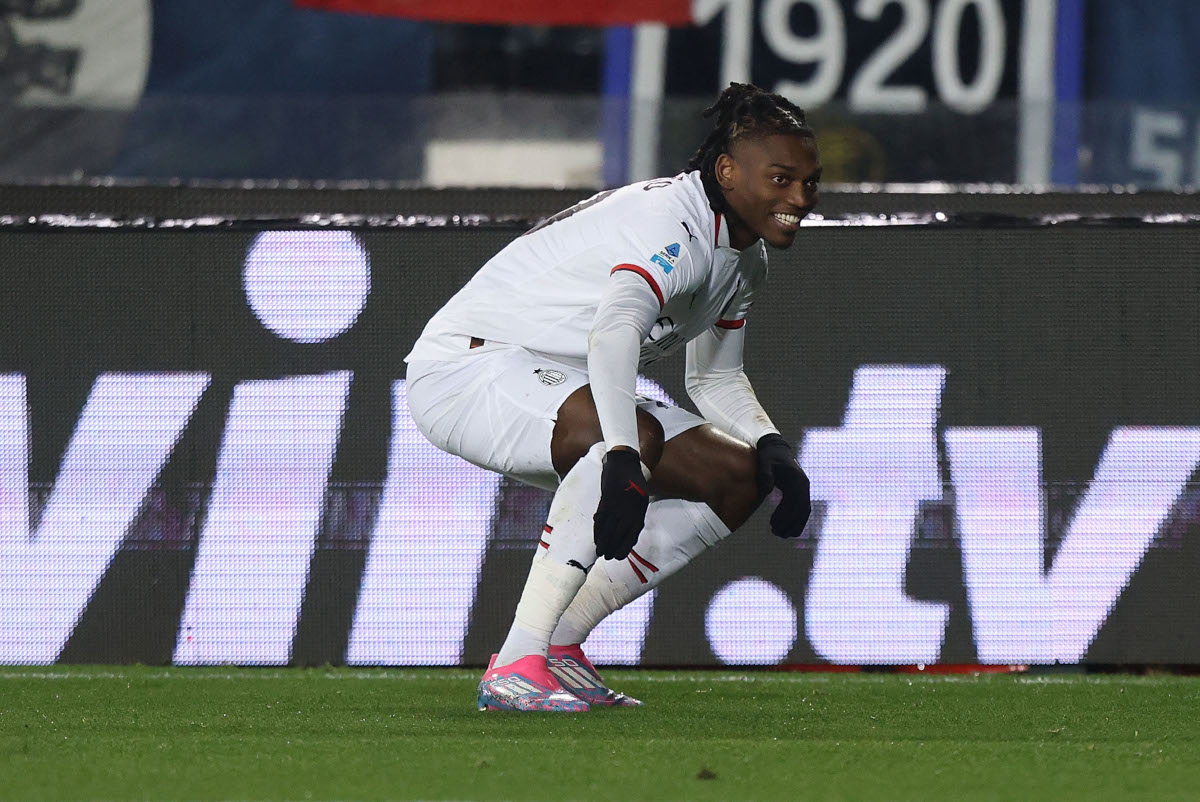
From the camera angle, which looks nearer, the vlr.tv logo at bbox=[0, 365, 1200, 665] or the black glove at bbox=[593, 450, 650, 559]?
the black glove at bbox=[593, 450, 650, 559]

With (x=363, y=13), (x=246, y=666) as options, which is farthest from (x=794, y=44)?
(x=246, y=666)

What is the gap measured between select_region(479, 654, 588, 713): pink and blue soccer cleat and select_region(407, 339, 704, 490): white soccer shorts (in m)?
0.43

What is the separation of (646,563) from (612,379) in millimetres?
607

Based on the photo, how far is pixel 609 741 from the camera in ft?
10.1

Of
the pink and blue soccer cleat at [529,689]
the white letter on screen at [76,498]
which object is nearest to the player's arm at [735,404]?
the pink and blue soccer cleat at [529,689]

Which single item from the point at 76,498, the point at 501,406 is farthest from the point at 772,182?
the point at 76,498

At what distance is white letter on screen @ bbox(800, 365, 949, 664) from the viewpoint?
4.83 m

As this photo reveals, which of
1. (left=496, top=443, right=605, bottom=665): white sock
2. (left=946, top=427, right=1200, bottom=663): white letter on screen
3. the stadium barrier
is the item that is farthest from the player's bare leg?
(left=946, top=427, right=1200, bottom=663): white letter on screen

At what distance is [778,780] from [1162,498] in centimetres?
255

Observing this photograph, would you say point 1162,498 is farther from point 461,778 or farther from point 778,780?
point 461,778

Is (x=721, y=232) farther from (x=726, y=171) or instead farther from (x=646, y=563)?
(x=646, y=563)

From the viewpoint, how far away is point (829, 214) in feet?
16.2

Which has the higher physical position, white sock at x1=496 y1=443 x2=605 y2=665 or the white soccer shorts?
the white soccer shorts

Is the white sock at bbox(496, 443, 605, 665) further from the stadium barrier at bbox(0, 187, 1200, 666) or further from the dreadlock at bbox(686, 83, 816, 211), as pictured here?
the stadium barrier at bbox(0, 187, 1200, 666)
